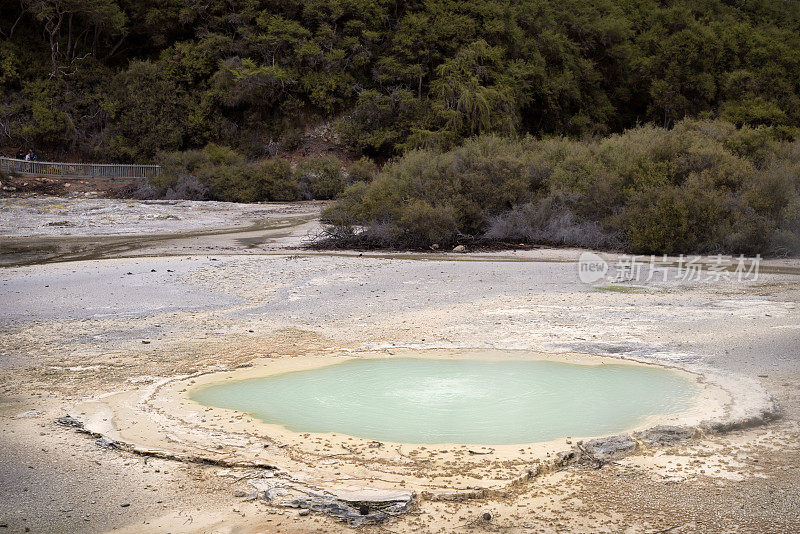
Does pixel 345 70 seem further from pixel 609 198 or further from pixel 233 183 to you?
pixel 609 198

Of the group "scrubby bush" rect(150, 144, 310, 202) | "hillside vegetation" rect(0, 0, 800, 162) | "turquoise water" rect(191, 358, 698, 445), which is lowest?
"turquoise water" rect(191, 358, 698, 445)

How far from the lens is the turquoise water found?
567cm

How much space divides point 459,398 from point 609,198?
13.2m

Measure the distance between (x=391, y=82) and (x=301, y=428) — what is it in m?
37.5

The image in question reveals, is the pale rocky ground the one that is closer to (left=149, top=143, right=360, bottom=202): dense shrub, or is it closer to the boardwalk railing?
(left=149, top=143, right=360, bottom=202): dense shrub

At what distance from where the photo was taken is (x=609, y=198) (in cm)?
1850

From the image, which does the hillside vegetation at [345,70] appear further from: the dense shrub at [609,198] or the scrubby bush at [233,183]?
the dense shrub at [609,198]

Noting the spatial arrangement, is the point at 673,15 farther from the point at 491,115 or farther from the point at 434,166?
the point at 434,166

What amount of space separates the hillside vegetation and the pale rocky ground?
24.0 metres

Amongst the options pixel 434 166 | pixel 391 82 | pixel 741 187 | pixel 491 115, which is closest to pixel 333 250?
pixel 434 166

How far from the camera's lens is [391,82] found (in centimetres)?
4156

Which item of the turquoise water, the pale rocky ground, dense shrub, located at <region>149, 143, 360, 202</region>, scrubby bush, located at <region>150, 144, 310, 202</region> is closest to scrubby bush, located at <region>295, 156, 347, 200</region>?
dense shrub, located at <region>149, 143, 360, 202</region>

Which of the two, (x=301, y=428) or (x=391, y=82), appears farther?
(x=391, y=82)

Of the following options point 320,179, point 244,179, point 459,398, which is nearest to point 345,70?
point 320,179
